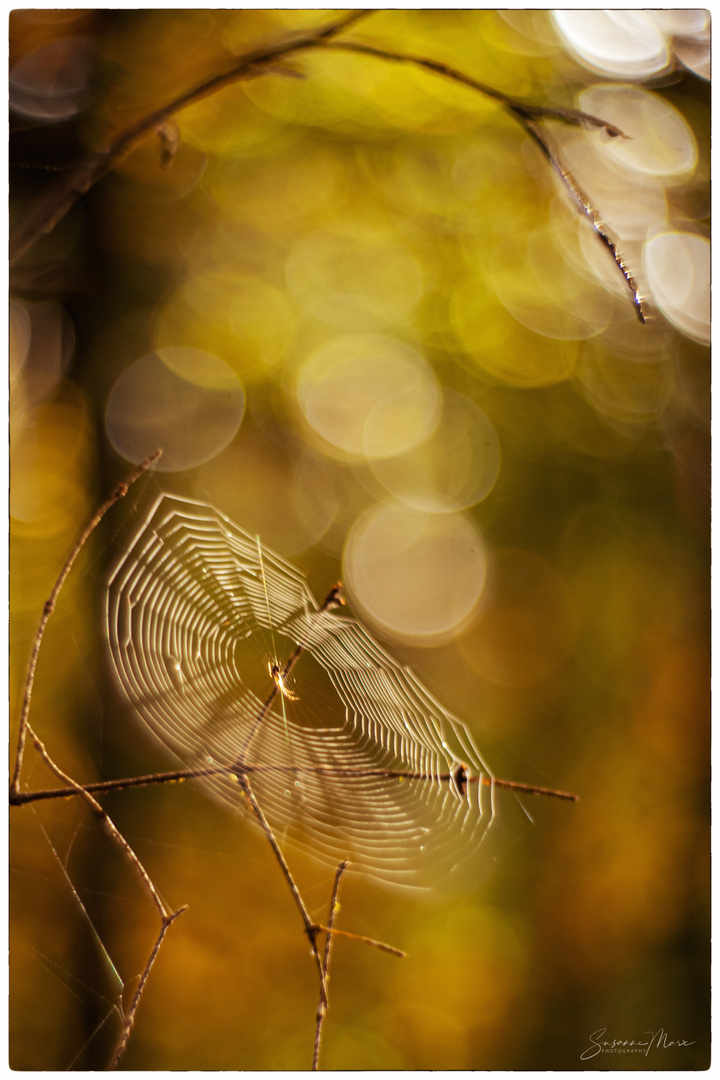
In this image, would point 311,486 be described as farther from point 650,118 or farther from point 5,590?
point 650,118

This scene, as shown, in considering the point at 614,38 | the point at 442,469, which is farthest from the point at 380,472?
the point at 614,38

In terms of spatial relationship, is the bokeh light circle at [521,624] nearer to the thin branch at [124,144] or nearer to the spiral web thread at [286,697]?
the spiral web thread at [286,697]

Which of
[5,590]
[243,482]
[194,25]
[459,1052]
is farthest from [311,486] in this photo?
[459,1052]

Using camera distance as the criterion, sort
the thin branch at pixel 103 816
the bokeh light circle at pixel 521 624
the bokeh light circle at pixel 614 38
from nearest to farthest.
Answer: the thin branch at pixel 103 816 → the bokeh light circle at pixel 614 38 → the bokeh light circle at pixel 521 624
